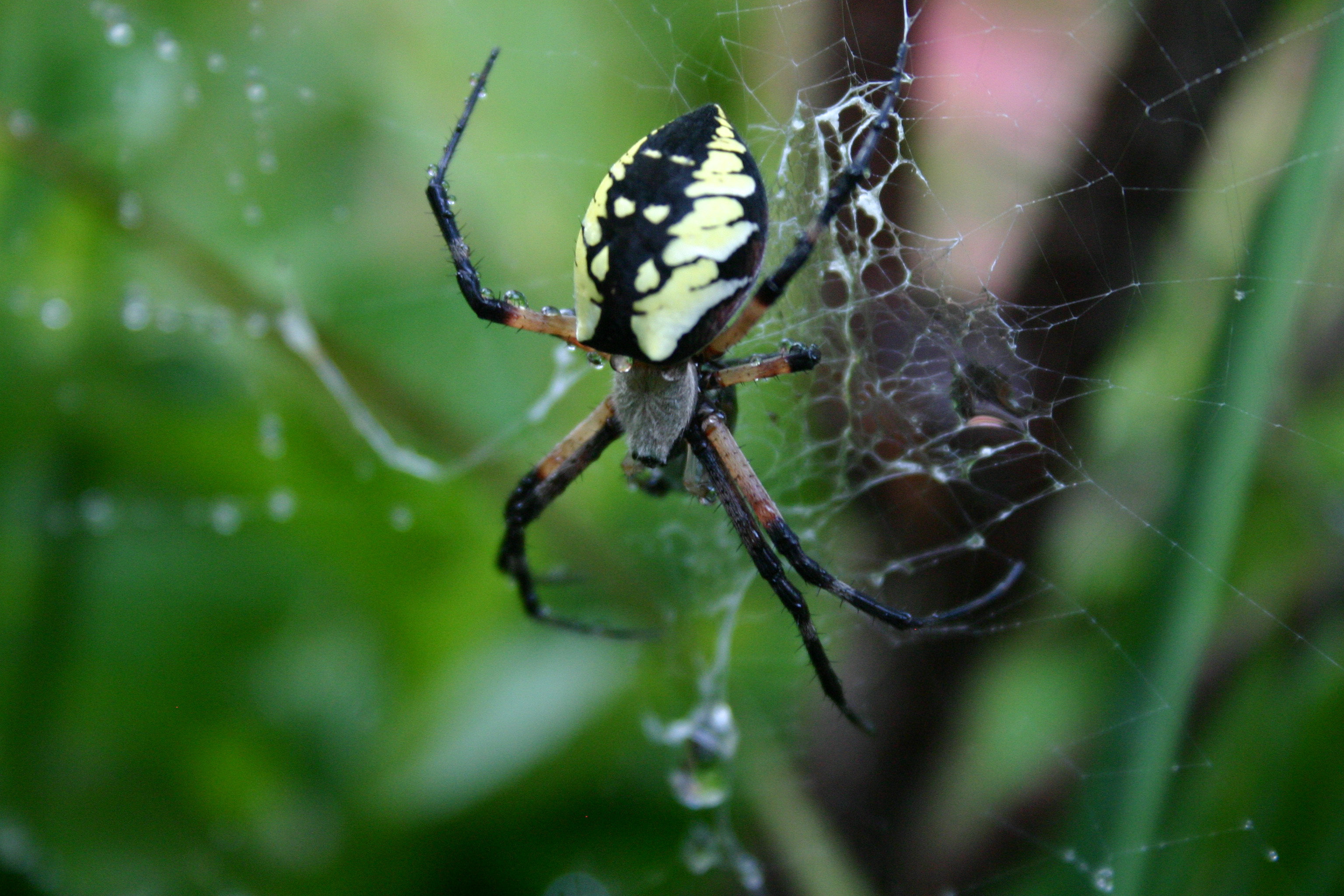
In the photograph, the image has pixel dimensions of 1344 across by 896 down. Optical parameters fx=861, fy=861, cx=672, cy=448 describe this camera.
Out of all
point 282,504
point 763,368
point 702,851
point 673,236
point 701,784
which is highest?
point 673,236

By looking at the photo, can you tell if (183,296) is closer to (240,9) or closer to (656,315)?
(240,9)

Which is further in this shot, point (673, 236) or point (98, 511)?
point (98, 511)

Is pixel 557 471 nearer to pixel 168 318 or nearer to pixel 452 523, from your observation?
pixel 452 523

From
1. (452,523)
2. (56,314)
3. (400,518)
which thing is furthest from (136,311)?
(452,523)

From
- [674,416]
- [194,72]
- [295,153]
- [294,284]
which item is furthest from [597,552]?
[194,72]

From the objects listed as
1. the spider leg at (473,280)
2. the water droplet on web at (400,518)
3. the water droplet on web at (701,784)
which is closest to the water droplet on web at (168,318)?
the water droplet on web at (400,518)

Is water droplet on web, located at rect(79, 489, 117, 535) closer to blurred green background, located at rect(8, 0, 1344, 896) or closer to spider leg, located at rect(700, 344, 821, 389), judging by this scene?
blurred green background, located at rect(8, 0, 1344, 896)

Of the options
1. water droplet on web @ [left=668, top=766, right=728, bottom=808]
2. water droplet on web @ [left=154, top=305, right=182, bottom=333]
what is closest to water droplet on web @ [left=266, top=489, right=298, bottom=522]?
water droplet on web @ [left=154, top=305, right=182, bottom=333]
